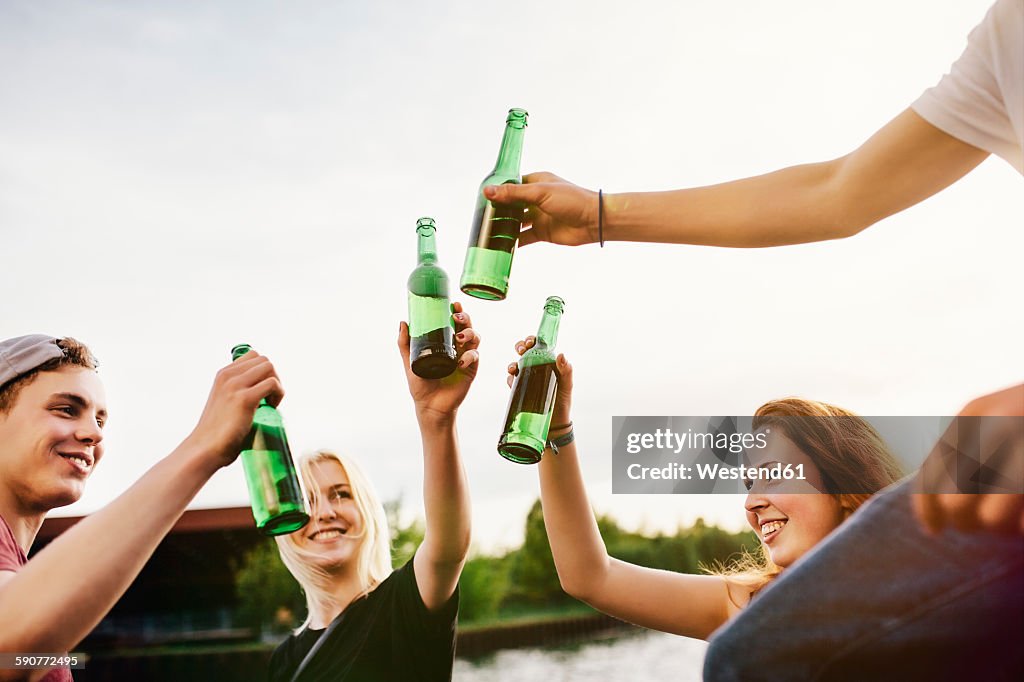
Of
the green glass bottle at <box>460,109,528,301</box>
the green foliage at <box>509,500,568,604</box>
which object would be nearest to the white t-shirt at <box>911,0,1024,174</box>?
the green glass bottle at <box>460,109,528,301</box>

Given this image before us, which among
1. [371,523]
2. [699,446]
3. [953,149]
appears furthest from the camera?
[699,446]

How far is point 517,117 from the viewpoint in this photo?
178 centimetres

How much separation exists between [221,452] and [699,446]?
1680 mm

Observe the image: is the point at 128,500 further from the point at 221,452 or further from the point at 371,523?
the point at 371,523

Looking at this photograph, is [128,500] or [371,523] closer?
[128,500]

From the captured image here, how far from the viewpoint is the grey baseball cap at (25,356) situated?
1944mm

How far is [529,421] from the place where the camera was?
1695 mm

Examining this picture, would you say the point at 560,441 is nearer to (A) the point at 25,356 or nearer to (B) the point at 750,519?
(B) the point at 750,519

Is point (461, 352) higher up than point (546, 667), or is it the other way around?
point (461, 352)

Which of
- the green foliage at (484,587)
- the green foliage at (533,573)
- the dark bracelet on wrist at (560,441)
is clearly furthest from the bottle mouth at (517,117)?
the green foliage at (484,587)

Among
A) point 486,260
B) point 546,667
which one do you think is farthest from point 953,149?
point 546,667

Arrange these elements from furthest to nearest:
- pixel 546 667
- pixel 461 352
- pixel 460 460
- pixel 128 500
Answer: pixel 546 667 → pixel 460 460 → pixel 461 352 → pixel 128 500

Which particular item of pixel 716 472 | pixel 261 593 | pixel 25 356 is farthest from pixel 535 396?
pixel 261 593

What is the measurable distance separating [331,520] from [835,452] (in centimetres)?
131
